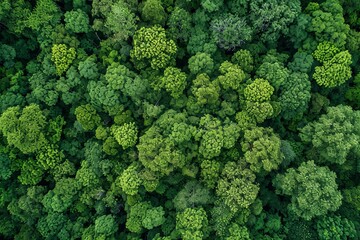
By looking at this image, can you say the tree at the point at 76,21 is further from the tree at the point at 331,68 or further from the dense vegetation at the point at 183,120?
the tree at the point at 331,68

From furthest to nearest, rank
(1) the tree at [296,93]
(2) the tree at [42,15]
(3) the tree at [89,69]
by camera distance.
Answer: (2) the tree at [42,15]
(3) the tree at [89,69]
(1) the tree at [296,93]

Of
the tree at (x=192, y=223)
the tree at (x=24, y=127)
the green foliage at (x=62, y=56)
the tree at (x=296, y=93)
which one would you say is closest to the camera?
the tree at (x=192, y=223)

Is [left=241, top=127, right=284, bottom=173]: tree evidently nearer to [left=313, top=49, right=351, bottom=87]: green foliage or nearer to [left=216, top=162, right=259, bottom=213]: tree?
[left=216, top=162, right=259, bottom=213]: tree

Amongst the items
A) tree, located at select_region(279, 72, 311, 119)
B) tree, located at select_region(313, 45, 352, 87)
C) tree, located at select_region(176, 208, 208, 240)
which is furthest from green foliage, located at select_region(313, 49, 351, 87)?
tree, located at select_region(176, 208, 208, 240)

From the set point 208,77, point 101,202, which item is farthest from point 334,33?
point 101,202

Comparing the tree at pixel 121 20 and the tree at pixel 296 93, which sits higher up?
the tree at pixel 121 20

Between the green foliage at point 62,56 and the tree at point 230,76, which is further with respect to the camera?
the green foliage at point 62,56

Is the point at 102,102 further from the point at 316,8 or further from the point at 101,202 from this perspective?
the point at 316,8

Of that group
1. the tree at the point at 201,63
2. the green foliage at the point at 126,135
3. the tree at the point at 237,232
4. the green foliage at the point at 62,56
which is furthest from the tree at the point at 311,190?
the green foliage at the point at 62,56
